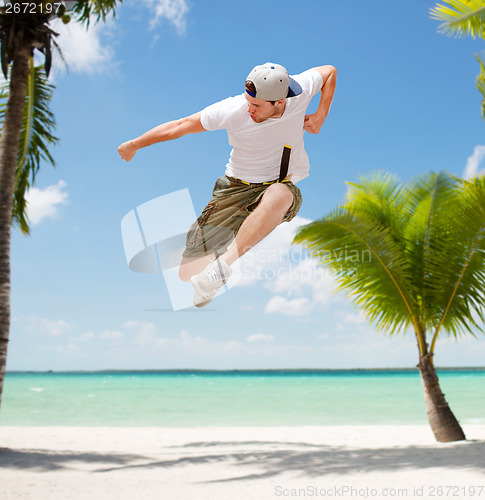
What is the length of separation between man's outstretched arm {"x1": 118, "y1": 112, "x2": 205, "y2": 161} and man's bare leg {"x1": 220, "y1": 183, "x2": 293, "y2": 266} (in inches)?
17.8

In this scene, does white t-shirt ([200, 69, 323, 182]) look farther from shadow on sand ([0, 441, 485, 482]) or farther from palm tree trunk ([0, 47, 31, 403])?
shadow on sand ([0, 441, 485, 482])

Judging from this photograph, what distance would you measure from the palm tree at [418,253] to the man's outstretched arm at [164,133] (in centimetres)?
690

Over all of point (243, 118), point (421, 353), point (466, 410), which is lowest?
point (466, 410)

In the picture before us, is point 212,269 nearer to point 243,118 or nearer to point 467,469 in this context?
point 243,118

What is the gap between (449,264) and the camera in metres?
10.2

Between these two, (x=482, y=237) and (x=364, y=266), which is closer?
(x=482, y=237)

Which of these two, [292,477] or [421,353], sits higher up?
[421,353]

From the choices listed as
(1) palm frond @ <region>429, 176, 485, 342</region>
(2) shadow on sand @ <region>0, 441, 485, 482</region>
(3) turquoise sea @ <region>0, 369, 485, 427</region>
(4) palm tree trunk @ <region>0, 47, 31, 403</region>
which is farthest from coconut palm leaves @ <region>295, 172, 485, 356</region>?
(3) turquoise sea @ <region>0, 369, 485, 427</region>

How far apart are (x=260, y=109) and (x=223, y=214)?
2.23 ft

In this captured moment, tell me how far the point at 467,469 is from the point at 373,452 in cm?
310

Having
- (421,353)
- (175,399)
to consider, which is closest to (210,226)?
(421,353)

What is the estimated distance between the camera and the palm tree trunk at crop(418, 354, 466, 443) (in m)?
11.6

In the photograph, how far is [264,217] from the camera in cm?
246

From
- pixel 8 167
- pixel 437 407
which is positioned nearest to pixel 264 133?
pixel 8 167
